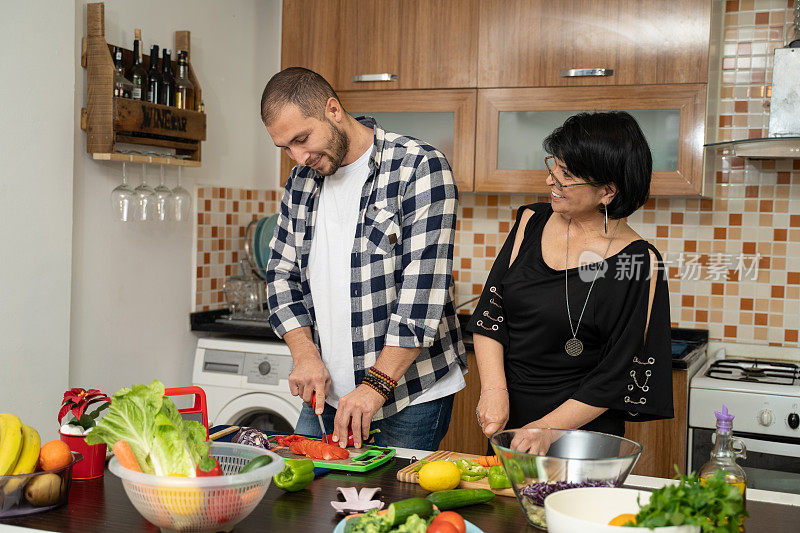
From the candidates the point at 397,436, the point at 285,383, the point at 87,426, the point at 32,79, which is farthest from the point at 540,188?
the point at 87,426

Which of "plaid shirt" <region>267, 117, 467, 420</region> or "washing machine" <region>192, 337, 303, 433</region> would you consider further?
"washing machine" <region>192, 337, 303, 433</region>

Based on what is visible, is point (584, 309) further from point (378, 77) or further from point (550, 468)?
point (378, 77)

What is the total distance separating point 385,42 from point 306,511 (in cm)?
220

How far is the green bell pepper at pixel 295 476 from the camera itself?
4.23 feet

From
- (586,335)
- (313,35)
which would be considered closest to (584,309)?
(586,335)

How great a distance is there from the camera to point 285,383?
2883 millimetres

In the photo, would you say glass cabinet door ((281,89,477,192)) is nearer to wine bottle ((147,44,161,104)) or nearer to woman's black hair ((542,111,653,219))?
wine bottle ((147,44,161,104))

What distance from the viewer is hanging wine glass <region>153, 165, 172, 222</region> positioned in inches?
105

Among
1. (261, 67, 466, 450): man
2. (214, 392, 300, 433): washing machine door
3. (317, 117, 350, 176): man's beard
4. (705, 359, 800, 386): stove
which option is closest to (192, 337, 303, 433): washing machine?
Result: (214, 392, 300, 433): washing machine door

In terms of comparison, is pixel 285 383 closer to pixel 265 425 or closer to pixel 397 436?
pixel 265 425

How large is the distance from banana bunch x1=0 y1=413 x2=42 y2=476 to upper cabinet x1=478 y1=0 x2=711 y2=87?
6.96 ft

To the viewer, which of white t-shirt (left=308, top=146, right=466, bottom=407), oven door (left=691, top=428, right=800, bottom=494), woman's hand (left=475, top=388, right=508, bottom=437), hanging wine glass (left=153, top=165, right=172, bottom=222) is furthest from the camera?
hanging wine glass (left=153, top=165, right=172, bottom=222)

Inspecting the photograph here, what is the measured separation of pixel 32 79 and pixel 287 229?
0.89m

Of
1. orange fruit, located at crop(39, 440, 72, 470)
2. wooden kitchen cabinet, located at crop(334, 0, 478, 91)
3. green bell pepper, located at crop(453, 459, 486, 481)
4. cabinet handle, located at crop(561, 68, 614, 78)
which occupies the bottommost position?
green bell pepper, located at crop(453, 459, 486, 481)
